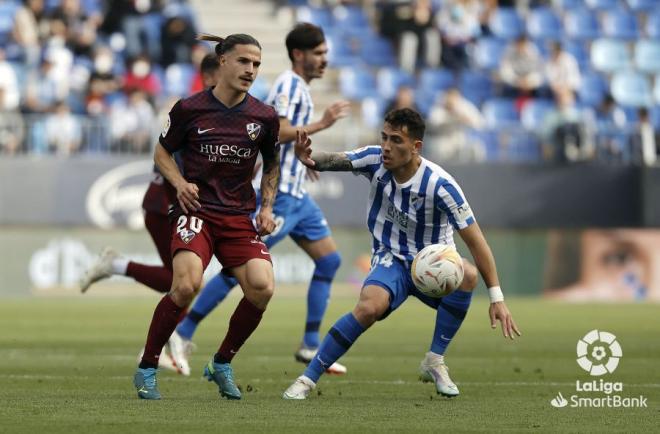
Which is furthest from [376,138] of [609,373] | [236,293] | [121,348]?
[609,373]

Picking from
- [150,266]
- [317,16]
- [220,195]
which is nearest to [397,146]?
[220,195]

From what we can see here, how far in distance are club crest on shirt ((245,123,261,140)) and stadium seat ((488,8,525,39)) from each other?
18.6 meters

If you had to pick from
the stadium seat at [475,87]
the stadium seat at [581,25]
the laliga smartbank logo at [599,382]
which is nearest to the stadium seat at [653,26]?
the stadium seat at [581,25]

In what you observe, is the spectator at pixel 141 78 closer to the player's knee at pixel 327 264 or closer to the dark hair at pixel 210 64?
the player's knee at pixel 327 264

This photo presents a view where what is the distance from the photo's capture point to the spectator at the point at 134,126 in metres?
21.1

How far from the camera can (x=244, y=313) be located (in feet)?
27.4

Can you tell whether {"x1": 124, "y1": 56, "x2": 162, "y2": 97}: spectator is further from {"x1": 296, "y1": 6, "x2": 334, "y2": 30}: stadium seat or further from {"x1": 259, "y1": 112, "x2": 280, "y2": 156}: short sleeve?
{"x1": 259, "y1": 112, "x2": 280, "y2": 156}: short sleeve

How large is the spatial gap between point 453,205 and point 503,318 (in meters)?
0.76

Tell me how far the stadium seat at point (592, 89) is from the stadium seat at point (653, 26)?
195 cm

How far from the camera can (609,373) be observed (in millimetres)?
10203

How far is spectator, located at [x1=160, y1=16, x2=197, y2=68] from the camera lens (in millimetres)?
23906

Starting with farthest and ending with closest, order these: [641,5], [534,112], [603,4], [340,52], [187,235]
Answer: [641,5]
[603,4]
[340,52]
[534,112]
[187,235]

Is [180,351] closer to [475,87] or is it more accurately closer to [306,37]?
[306,37]

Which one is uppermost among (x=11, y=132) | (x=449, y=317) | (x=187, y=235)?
(x=11, y=132)
